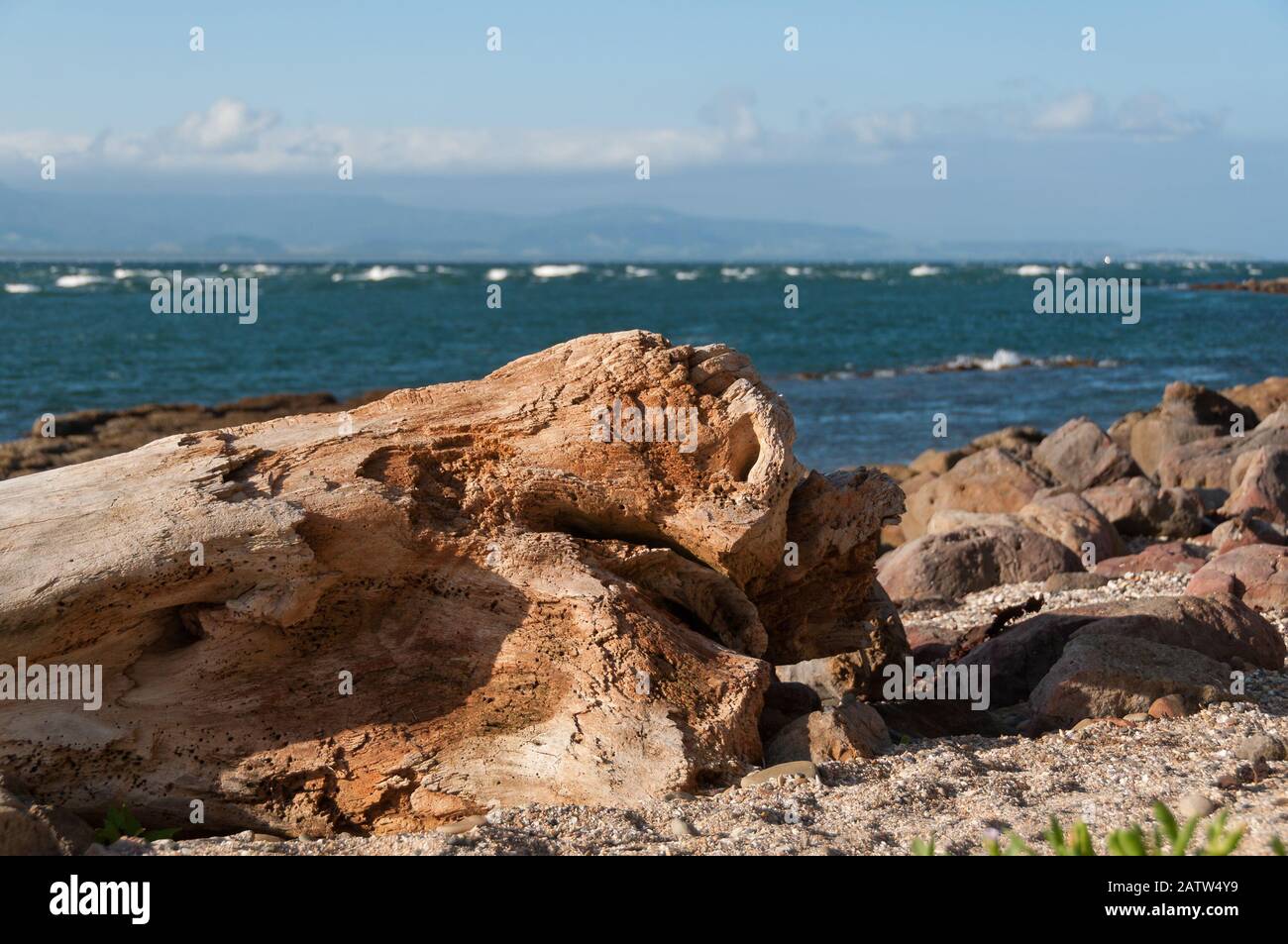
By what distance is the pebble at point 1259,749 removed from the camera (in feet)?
23.4

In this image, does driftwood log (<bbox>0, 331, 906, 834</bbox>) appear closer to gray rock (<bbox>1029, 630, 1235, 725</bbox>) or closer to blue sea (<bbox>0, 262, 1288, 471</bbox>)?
gray rock (<bbox>1029, 630, 1235, 725</bbox>)

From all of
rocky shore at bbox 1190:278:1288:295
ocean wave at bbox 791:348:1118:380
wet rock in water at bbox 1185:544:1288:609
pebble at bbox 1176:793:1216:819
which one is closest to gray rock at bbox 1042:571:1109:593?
wet rock in water at bbox 1185:544:1288:609

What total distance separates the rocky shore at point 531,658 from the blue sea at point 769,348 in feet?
51.5

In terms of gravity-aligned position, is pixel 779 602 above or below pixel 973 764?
above

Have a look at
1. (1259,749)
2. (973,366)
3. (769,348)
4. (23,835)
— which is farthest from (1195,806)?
(769,348)

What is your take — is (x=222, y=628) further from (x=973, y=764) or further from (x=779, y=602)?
(x=973, y=764)

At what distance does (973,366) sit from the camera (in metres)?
42.5

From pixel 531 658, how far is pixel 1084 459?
12920 millimetres

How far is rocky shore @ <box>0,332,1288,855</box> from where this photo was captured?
21.5 ft

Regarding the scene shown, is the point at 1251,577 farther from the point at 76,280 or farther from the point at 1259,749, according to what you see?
the point at 76,280

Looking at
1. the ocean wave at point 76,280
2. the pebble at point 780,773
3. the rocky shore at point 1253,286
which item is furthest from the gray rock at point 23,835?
the ocean wave at point 76,280
